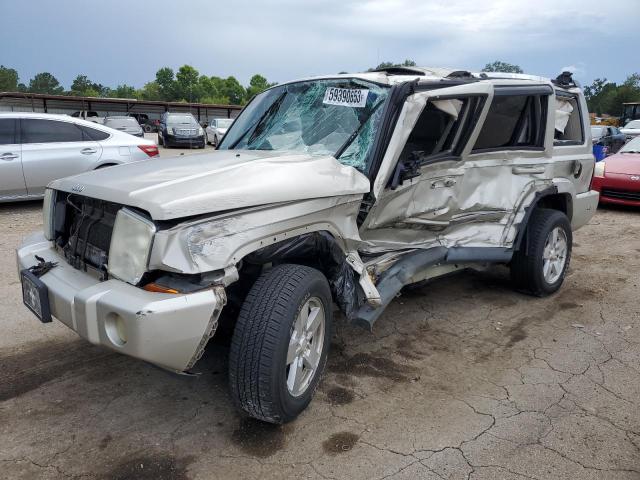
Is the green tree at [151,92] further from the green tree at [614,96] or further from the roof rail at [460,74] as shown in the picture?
the roof rail at [460,74]

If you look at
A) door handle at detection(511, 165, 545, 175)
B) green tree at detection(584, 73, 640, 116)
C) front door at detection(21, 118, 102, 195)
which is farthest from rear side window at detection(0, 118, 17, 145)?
green tree at detection(584, 73, 640, 116)

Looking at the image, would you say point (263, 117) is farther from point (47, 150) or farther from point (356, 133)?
point (47, 150)

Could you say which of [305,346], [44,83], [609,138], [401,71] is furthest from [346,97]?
[44,83]

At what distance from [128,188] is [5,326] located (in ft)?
7.65

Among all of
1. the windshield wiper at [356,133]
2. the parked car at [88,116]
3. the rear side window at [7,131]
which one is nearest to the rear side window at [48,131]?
the rear side window at [7,131]

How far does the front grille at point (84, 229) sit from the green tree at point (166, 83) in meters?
115

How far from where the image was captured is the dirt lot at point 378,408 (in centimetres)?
260

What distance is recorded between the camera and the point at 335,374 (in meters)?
3.50

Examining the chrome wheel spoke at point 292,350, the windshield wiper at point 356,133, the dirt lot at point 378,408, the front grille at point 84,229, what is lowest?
the dirt lot at point 378,408

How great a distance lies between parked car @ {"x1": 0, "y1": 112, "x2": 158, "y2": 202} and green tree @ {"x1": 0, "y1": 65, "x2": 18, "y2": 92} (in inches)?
4194

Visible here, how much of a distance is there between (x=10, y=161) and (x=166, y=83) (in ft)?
396

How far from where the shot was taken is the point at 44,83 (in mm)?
124500

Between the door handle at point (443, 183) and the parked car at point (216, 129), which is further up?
the door handle at point (443, 183)

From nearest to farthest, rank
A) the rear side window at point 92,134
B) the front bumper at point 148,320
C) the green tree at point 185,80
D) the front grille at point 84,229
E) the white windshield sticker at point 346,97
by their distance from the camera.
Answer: the front bumper at point 148,320
the front grille at point 84,229
the white windshield sticker at point 346,97
the rear side window at point 92,134
the green tree at point 185,80
